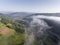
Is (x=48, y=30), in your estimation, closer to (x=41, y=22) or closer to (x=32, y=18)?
(x=41, y=22)

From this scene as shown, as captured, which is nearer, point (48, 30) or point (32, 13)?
point (48, 30)

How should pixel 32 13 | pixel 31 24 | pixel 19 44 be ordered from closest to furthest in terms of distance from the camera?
pixel 19 44
pixel 31 24
pixel 32 13

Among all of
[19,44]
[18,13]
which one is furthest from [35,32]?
[18,13]

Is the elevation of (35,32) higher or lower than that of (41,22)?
lower

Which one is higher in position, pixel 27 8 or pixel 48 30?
pixel 27 8

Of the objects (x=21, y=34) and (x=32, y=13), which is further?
(x=32, y=13)

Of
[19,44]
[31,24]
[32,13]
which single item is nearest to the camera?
[19,44]

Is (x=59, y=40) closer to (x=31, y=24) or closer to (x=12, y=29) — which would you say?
(x=31, y=24)

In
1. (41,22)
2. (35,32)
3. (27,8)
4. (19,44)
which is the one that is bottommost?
(19,44)

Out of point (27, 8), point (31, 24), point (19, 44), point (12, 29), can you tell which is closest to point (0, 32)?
point (12, 29)
